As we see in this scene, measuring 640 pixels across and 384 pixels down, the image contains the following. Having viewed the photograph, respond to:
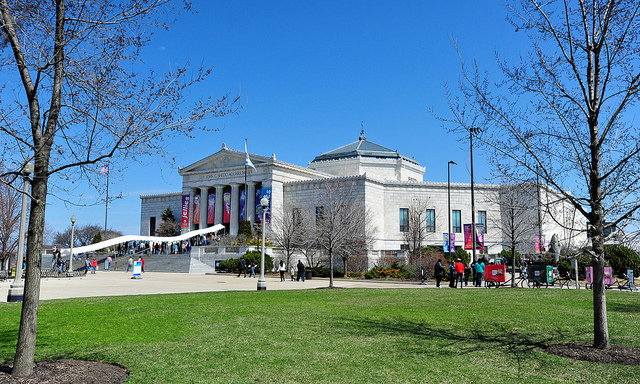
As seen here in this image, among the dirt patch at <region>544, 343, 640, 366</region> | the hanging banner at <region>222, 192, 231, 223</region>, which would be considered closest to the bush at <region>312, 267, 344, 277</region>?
the hanging banner at <region>222, 192, 231, 223</region>

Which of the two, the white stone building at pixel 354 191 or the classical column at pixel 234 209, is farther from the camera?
the classical column at pixel 234 209

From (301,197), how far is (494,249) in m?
24.8

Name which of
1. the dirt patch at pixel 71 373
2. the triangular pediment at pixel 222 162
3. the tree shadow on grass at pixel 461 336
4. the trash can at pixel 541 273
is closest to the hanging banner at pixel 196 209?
the triangular pediment at pixel 222 162

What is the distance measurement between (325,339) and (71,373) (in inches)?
Answer: 179

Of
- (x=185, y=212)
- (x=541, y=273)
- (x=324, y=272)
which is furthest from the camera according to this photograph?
(x=185, y=212)

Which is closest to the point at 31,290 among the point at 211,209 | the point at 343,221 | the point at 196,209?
the point at 343,221

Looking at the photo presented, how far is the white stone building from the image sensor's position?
203 feet

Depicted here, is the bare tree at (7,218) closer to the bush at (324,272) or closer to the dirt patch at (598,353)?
the bush at (324,272)

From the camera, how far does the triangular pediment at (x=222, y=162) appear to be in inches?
2736

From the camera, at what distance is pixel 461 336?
1049 cm

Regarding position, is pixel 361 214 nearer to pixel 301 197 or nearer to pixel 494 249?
pixel 301 197

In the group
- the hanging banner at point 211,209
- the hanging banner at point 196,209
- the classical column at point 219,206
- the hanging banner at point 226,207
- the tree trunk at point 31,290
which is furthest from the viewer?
the hanging banner at point 196,209

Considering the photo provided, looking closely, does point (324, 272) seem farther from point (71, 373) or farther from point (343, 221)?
point (71, 373)

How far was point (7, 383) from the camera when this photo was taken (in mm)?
6535
